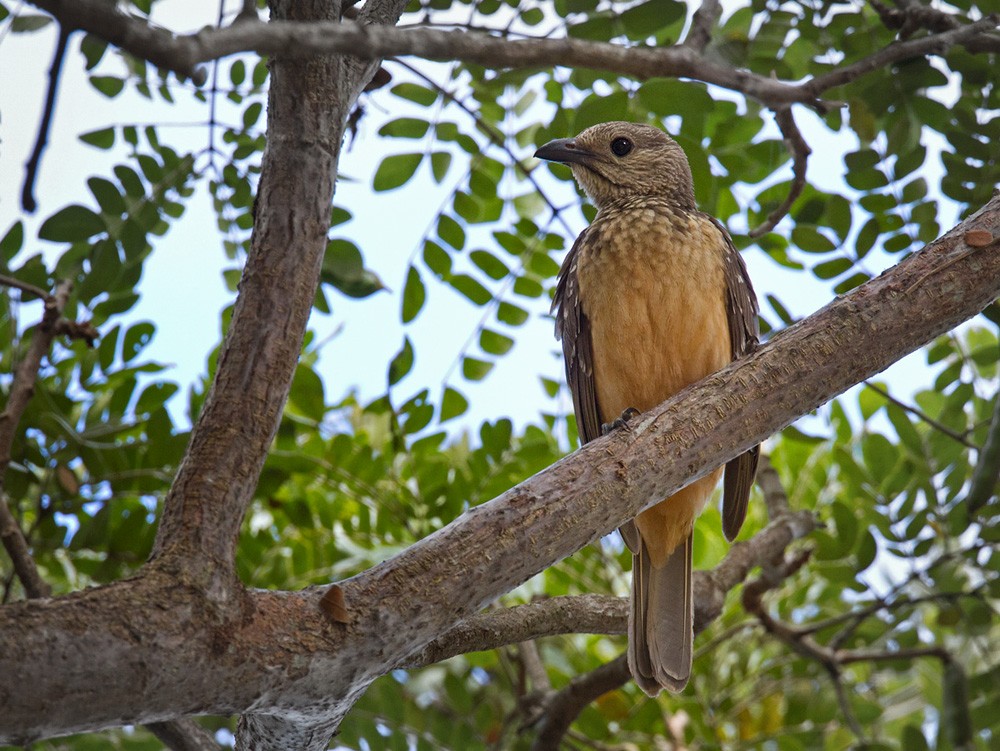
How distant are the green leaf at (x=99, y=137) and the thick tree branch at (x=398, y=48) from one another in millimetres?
1554

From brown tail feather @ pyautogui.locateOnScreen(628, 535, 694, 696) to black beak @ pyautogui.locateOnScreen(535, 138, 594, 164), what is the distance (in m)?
1.41

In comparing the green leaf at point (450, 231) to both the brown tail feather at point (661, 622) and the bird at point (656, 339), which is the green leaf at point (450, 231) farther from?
the brown tail feather at point (661, 622)

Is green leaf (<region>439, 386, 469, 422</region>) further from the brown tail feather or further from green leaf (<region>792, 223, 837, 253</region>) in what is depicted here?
green leaf (<region>792, 223, 837, 253</region>)

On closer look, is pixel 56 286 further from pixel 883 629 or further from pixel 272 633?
pixel 883 629

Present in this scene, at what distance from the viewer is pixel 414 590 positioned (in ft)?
6.02

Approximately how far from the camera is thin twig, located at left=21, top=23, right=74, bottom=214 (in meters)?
1.27

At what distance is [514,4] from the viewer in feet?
11.3

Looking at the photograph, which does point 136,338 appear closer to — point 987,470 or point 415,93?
point 415,93

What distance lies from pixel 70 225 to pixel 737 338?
2.23 meters

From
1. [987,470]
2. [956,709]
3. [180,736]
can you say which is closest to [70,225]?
[180,736]

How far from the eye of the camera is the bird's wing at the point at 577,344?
141 inches

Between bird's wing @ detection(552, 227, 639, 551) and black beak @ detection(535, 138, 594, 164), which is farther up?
black beak @ detection(535, 138, 594, 164)

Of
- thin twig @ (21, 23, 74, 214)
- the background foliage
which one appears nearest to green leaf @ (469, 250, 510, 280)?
the background foliage

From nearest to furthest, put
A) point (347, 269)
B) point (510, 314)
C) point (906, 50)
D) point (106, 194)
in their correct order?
point (906, 50) < point (106, 194) < point (347, 269) < point (510, 314)
